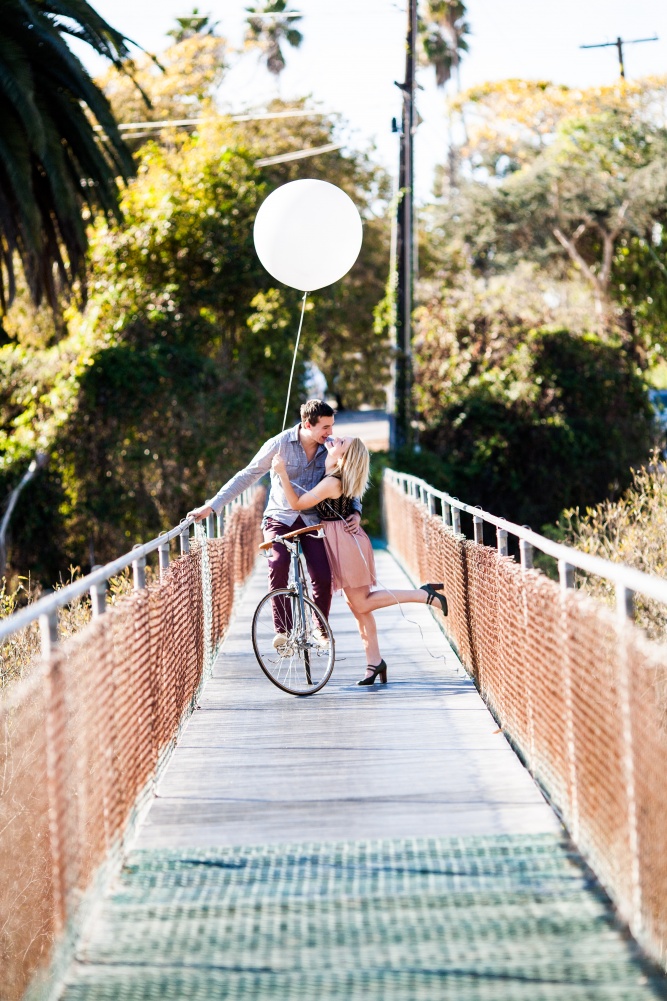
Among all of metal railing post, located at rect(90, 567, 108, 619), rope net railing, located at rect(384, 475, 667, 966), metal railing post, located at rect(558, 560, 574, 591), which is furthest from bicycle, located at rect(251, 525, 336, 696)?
metal railing post, located at rect(558, 560, 574, 591)

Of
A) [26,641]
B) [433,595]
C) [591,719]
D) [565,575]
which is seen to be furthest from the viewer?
[26,641]

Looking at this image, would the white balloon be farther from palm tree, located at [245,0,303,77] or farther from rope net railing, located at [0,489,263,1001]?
palm tree, located at [245,0,303,77]

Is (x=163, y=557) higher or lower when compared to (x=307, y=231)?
lower

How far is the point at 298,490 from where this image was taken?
27.7 ft

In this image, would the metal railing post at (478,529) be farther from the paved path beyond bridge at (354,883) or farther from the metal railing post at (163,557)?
the metal railing post at (163,557)

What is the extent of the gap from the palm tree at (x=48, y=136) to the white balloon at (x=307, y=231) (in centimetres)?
736

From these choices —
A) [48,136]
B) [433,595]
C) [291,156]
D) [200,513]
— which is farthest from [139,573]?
[291,156]

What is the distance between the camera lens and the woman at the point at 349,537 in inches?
316

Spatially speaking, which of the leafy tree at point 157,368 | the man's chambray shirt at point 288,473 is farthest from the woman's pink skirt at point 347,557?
the leafy tree at point 157,368

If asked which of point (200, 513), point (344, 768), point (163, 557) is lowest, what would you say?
point (344, 768)

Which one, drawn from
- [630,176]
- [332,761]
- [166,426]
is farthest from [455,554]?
[630,176]

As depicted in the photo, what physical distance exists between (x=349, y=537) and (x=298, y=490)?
1.62ft

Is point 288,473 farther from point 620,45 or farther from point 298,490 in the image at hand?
Answer: point 620,45

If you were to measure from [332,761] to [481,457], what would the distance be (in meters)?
21.6
